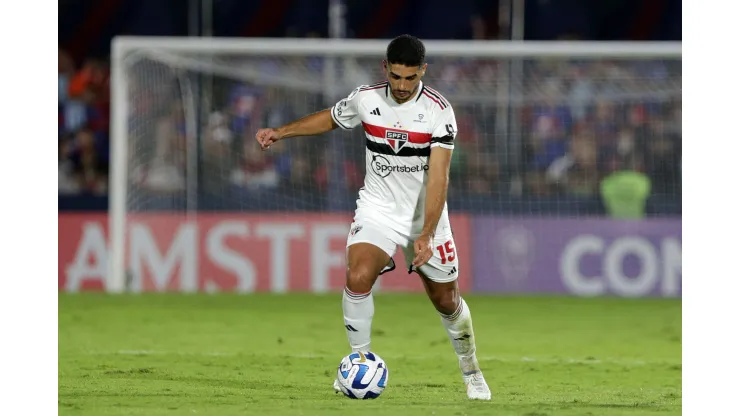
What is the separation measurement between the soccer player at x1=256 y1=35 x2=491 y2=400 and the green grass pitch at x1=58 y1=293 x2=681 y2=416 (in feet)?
1.63

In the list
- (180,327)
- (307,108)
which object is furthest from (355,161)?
(180,327)

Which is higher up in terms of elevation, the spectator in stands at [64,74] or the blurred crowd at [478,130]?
the spectator in stands at [64,74]

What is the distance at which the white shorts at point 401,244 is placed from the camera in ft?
23.9

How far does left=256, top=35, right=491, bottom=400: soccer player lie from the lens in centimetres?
712

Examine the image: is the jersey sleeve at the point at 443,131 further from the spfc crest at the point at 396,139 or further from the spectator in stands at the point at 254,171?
the spectator in stands at the point at 254,171

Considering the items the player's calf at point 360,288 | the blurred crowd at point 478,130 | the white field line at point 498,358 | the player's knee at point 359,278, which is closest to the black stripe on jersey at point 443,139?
the player's calf at point 360,288

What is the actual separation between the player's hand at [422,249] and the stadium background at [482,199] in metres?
9.57

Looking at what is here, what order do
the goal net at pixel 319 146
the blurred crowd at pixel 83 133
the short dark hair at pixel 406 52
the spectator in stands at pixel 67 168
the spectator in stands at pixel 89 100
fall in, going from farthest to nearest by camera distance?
1. the spectator in stands at pixel 89 100
2. the blurred crowd at pixel 83 133
3. the spectator in stands at pixel 67 168
4. the goal net at pixel 319 146
5. the short dark hair at pixel 406 52

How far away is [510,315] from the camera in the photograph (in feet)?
47.3

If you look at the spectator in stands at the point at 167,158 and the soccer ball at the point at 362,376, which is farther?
the spectator in stands at the point at 167,158

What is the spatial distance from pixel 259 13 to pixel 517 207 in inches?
308

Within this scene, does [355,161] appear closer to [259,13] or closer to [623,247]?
[623,247]

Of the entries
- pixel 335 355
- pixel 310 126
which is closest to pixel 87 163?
pixel 335 355

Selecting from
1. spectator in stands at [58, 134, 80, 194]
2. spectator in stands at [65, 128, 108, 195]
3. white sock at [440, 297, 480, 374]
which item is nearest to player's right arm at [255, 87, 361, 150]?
white sock at [440, 297, 480, 374]
